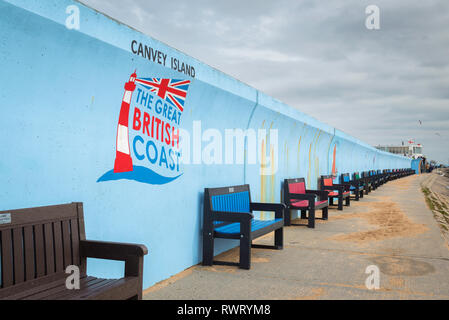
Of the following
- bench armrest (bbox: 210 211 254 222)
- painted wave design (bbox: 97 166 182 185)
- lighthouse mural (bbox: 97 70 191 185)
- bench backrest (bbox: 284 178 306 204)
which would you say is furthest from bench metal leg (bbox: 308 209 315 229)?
painted wave design (bbox: 97 166 182 185)

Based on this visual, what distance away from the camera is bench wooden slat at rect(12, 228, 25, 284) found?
8.38 ft

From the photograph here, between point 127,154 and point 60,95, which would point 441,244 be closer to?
point 127,154

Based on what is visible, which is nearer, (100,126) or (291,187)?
(100,126)

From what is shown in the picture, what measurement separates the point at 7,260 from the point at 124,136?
1.62 metres

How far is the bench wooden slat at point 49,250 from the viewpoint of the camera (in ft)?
9.11

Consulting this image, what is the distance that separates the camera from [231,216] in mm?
5012

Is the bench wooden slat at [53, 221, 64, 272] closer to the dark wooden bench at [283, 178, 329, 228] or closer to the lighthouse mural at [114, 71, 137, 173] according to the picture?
the lighthouse mural at [114, 71, 137, 173]

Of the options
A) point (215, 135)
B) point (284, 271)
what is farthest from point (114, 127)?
point (284, 271)

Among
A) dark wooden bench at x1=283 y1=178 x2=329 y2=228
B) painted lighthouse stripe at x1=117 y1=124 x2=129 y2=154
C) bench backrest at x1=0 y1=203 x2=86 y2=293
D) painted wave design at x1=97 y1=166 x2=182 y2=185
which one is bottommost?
dark wooden bench at x1=283 y1=178 x2=329 y2=228

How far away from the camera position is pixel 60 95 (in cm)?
308

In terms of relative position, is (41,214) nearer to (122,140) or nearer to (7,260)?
(7,260)

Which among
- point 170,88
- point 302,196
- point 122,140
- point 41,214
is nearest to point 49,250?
point 41,214

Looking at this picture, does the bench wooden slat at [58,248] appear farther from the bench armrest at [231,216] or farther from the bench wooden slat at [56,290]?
the bench armrest at [231,216]
